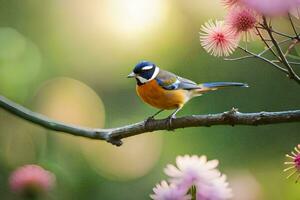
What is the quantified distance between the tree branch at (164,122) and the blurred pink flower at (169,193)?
0.23 meters

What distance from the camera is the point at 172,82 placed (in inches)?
58.3

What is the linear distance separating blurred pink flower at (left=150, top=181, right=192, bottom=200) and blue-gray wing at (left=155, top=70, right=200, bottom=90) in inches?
35.7

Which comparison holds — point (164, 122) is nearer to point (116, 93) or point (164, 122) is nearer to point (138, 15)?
point (138, 15)

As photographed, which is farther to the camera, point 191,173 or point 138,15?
point 138,15

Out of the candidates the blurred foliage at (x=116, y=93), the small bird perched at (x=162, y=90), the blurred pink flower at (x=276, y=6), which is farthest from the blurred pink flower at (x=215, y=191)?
the blurred foliage at (x=116, y=93)

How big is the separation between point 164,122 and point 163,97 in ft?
1.41

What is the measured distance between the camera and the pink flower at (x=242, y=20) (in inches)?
26.2

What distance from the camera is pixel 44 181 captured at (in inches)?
35.8

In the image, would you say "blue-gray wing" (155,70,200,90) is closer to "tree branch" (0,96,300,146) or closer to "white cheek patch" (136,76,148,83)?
"white cheek patch" (136,76,148,83)

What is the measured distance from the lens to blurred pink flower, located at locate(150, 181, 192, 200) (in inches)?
19.3

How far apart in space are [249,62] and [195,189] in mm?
1672

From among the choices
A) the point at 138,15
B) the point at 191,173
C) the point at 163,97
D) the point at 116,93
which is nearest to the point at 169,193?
the point at 191,173

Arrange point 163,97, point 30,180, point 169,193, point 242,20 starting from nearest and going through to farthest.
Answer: point 169,193, point 242,20, point 30,180, point 163,97

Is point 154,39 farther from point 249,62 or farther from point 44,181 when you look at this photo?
point 44,181
